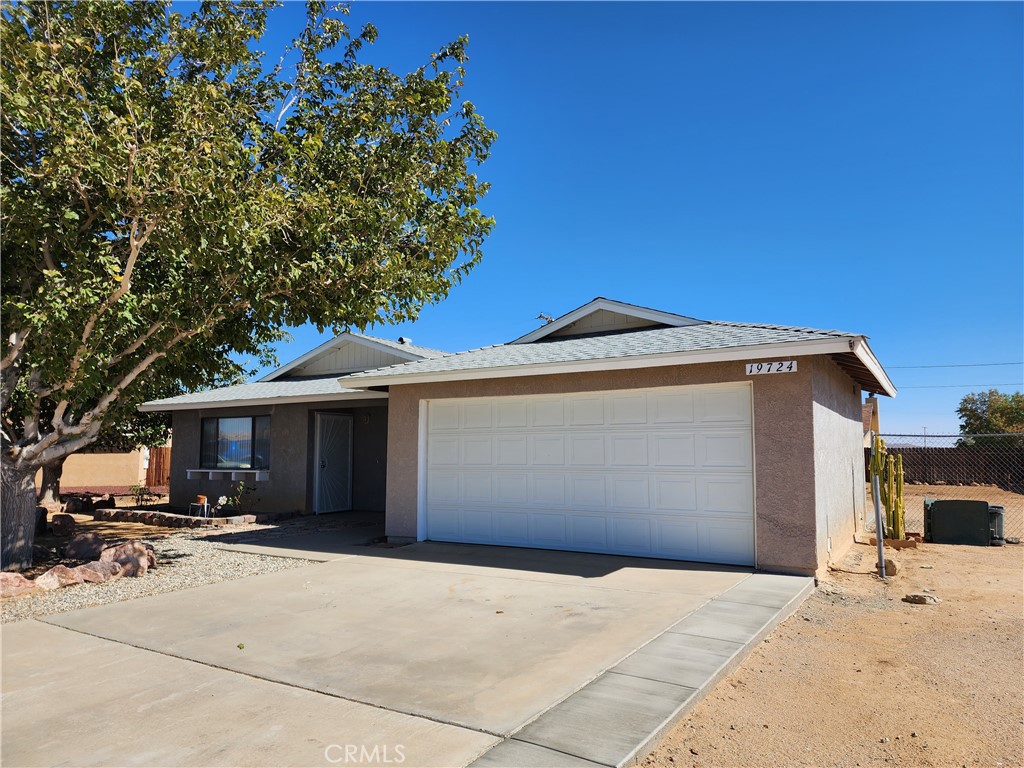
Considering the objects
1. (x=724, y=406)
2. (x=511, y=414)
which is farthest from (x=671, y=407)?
(x=511, y=414)

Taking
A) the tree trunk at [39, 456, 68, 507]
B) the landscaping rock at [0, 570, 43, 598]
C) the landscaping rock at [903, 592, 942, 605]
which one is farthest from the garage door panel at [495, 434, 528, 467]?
the tree trunk at [39, 456, 68, 507]

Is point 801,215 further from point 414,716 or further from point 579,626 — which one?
point 414,716

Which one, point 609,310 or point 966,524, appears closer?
point 966,524

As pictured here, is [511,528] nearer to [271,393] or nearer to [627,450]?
[627,450]

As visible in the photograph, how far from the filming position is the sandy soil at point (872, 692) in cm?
365

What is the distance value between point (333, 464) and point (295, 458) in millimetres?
959

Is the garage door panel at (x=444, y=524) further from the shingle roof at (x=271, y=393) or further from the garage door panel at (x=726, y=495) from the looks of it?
the garage door panel at (x=726, y=495)

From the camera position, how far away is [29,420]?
9469mm

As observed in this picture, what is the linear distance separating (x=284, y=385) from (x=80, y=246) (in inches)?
364

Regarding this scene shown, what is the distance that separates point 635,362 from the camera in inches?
356

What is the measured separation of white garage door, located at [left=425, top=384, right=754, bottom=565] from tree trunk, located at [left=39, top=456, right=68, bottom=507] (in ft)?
46.9

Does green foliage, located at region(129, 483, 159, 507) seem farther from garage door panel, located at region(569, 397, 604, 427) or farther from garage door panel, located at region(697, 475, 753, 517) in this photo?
garage door panel, located at region(697, 475, 753, 517)

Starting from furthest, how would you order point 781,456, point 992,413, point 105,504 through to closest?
point 992,413 → point 105,504 → point 781,456

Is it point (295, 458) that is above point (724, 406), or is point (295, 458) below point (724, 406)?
below
